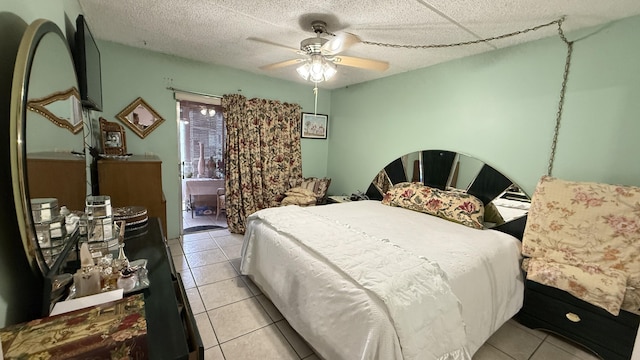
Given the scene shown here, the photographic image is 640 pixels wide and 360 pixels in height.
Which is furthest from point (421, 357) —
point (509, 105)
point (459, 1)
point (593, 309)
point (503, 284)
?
point (509, 105)

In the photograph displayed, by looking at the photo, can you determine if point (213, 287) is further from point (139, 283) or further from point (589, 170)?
point (589, 170)

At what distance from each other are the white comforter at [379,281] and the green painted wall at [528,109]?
82cm

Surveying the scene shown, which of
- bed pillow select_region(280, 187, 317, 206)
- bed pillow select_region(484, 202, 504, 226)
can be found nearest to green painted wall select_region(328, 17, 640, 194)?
bed pillow select_region(484, 202, 504, 226)

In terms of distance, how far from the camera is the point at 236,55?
9.73 feet

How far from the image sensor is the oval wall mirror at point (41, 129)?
0.70 meters

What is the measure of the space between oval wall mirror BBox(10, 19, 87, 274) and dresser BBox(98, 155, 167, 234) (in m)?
1.22

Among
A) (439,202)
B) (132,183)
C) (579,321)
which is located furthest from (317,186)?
(579,321)

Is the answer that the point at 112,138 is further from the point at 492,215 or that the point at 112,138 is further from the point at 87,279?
the point at 492,215

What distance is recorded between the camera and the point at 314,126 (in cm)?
445

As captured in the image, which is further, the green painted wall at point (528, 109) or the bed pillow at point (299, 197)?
the bed pillow at point (299, 197)

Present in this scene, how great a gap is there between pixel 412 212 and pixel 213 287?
2.16 metres

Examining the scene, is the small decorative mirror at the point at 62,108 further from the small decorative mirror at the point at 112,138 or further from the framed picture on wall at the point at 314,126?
the framed picture on wall at the point at 314,126

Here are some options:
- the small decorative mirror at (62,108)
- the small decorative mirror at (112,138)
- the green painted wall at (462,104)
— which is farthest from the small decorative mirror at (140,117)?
the small decorative mirror at (62,108)

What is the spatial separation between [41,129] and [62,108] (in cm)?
32
